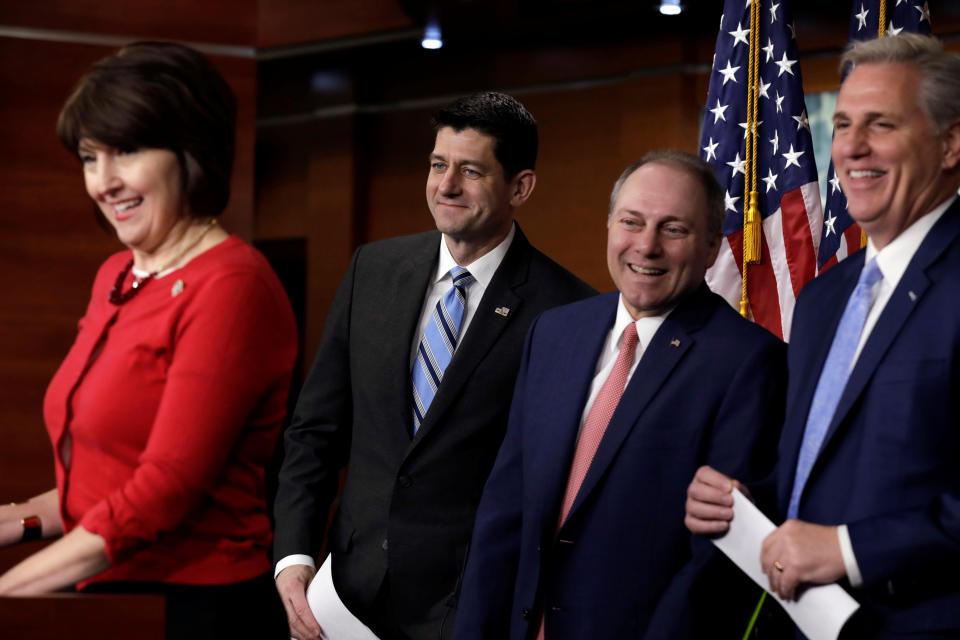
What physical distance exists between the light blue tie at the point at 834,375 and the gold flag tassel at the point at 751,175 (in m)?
1.28

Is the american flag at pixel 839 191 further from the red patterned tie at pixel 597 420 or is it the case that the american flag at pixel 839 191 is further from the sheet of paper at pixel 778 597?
the sheet of paper at pixel 778 597

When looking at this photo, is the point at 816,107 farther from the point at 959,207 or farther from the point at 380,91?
the point at 959,207

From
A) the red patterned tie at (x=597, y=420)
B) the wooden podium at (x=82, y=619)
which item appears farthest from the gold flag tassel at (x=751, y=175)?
the wooden podium at (x=82, y=619)

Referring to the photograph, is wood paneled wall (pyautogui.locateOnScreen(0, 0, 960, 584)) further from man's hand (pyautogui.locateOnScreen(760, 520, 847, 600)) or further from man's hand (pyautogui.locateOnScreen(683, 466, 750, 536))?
man's hand (pyautogui.locateOnScreen(760, 520, 847, 600))

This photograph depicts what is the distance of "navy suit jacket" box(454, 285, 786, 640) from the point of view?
2035 mm

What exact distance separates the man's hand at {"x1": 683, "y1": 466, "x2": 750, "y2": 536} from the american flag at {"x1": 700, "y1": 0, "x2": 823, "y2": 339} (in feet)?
4.55

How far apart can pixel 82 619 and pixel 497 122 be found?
59.8 inches

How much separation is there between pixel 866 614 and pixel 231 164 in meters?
1.60

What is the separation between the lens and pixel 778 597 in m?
1.81

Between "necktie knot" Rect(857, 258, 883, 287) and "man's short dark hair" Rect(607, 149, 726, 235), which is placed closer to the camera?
"necktie knot" Rect(857, 258, 883, 287)

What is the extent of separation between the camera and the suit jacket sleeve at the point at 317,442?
2.62 metres

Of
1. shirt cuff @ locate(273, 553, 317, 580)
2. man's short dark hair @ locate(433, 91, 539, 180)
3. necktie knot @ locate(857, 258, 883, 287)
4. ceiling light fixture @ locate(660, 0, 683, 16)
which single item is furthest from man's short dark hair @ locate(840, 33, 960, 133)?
ceiling light fixture @ locate(660, 0, 683, 16)

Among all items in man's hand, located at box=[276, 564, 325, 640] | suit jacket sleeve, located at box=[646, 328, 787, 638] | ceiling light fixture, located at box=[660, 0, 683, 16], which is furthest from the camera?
ceiling light fixture, located at box=[660, 0, 683, 16]

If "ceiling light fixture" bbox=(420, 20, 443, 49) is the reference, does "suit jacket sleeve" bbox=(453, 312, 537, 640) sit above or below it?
below
